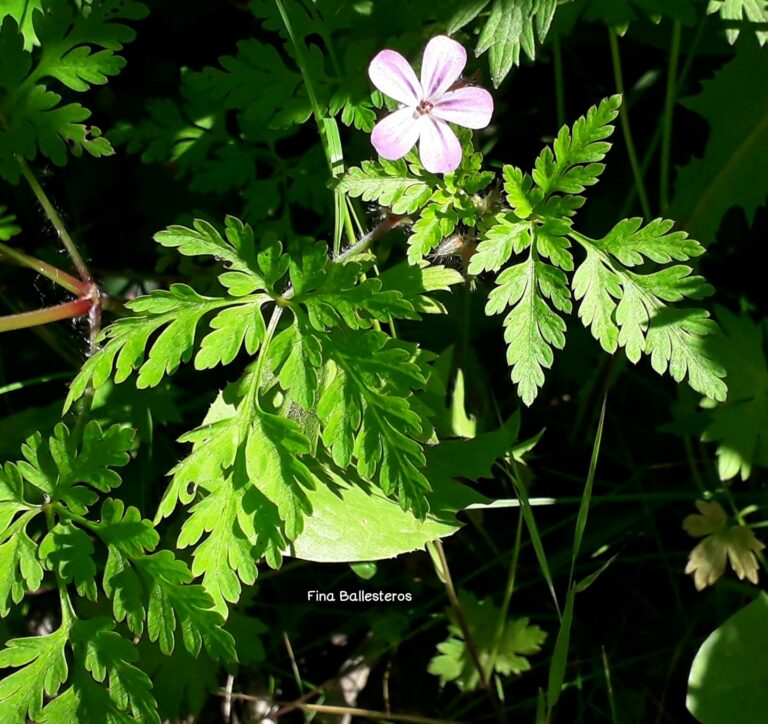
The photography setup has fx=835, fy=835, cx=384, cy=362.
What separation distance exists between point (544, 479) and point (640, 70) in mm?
1267

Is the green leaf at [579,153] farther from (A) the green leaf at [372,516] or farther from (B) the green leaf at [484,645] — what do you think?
(B) the green leaf at [484,645]

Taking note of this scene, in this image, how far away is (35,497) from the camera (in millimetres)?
2184

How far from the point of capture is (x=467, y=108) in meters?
1.57

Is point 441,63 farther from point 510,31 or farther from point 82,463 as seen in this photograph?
point 82,463

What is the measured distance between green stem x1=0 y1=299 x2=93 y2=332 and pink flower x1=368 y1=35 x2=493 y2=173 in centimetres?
86

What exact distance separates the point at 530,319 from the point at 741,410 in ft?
2.93

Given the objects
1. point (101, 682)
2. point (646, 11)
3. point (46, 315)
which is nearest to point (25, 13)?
point (46, 315)

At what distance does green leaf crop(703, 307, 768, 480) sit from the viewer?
2.09 meters

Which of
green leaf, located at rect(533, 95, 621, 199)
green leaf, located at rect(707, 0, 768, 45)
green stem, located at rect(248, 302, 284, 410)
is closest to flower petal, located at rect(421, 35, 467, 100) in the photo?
green leaf, located at rect(533, 95, 621, 199)

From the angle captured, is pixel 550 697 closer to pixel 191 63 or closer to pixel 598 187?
pixel 598 187

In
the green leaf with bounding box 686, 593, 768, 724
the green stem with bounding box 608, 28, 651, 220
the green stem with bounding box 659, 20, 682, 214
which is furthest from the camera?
the green stem with bounding box 659, 20, 682, 214

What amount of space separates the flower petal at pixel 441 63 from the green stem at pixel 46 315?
965 mm

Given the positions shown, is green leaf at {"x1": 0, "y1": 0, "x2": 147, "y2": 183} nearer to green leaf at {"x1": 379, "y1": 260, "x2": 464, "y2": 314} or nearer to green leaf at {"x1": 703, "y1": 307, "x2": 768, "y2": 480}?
green leaf at {"x1": 379, "y1": 260, "x2": 464, "y2": 314}

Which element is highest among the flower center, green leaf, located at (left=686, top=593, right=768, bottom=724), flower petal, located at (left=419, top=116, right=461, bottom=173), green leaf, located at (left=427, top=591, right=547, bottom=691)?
the flower center
